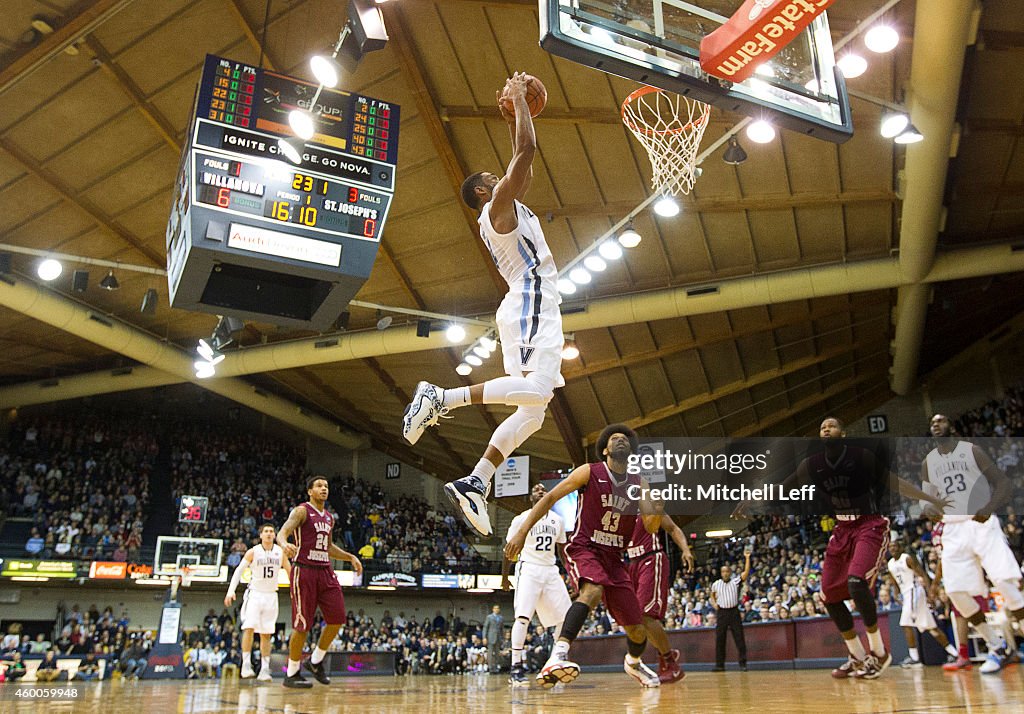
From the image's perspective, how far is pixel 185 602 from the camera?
25.4 meters

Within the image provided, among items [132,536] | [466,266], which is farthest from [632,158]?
[132,536]

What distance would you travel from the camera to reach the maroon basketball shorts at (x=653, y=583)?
26.7 ft

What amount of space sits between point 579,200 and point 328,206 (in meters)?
7.69

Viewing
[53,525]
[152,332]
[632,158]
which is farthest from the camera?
[53,525]

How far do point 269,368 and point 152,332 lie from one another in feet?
9.92

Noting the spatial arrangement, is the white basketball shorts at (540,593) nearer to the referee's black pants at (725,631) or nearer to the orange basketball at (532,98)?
the orange basketball at (532,98)

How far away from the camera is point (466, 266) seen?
18141mm

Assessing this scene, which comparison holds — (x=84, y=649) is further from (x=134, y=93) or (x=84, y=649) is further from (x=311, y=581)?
(x=311, y=581)

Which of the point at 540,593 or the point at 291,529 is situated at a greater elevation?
the point at 291,529

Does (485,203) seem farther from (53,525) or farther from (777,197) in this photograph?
(53,525)

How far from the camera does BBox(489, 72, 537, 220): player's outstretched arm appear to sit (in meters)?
4.71

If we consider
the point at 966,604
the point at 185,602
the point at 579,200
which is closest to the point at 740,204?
the point at 579,200

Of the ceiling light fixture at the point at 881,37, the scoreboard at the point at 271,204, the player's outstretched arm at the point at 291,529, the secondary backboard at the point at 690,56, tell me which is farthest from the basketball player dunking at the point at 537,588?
the ceiling light fixture at the point at 881,37

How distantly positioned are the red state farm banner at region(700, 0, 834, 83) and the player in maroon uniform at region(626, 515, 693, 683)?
384cm
